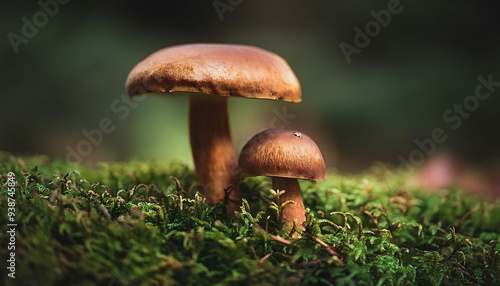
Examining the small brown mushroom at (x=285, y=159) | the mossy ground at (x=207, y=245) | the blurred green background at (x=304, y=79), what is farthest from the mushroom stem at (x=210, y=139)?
the blurred green background at (x=304, y=79)

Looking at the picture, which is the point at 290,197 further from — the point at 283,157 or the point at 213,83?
the point at 213,83

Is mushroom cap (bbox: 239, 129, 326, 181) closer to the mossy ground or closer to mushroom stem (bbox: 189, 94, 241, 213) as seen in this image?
the mossy ground

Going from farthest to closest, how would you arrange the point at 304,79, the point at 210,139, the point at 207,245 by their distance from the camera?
the point at 304,79 < the point at 210,139 < the point at 207,245

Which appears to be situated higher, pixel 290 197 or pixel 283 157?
pixel 283 157

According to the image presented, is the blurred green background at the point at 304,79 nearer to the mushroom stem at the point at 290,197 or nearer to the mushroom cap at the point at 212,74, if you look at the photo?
the mushroom cap at the point at 212,74

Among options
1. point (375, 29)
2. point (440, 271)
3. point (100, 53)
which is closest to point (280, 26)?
point (375, 29)

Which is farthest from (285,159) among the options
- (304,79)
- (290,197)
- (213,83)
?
(304,79)

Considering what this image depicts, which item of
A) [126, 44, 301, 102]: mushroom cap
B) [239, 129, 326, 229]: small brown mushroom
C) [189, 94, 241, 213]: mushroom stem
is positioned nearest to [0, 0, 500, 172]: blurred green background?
[189, 94, 241, 213]: mushroom stem
